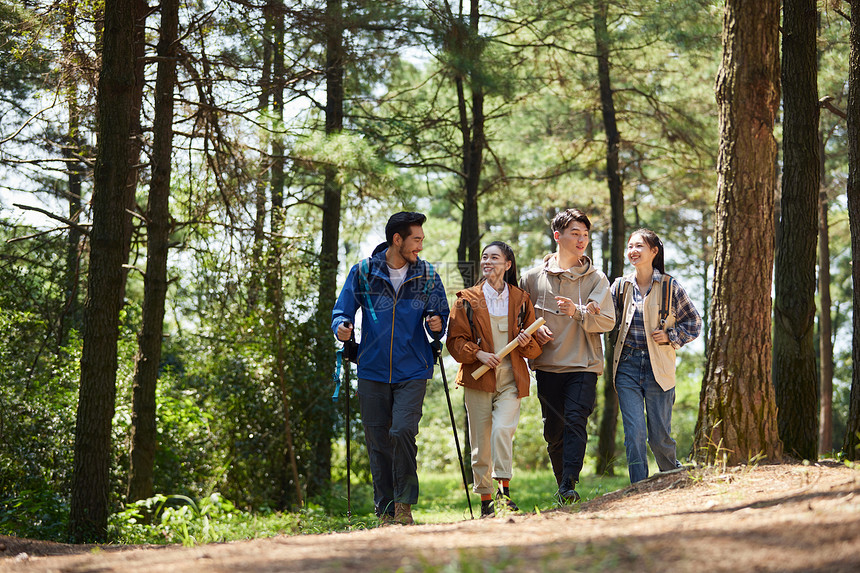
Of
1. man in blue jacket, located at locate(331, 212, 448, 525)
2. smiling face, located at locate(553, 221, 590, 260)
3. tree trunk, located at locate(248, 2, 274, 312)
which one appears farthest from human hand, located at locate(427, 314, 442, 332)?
tree trunk, located at locate(248, 2, 274, 312)

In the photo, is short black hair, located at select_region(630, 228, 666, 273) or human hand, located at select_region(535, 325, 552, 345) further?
short black hair, located at select_region(630, 228, 666, 273)

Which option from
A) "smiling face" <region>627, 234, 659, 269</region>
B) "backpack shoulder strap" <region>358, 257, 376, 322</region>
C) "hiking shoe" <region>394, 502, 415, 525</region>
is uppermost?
"smiling face" <region>627, 234, 659, 269</region>

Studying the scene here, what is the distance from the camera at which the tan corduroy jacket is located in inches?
209

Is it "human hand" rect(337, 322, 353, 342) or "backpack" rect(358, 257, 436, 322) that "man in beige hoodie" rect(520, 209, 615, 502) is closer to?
"backpack" rect(358, 257, 436, 322)

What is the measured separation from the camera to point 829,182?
17094mm

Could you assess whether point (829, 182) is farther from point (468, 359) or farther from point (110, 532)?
point (110, 532)

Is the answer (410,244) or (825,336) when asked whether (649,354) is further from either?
(825,336)

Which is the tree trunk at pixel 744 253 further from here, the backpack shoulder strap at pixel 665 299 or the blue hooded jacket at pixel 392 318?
the blue hooded jacket at pixel 392 318

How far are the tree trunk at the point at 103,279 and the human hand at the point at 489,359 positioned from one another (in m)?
3.00

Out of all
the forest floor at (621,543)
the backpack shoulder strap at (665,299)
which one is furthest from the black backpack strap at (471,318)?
the forest floor at (621,543)

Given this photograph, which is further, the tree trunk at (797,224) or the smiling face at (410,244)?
the tree trunk at (797,224)

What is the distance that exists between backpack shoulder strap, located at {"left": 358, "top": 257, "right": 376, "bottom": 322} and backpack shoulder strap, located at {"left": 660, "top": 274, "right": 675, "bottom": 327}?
81.3 inches

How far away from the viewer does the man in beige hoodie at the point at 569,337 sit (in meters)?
5.38

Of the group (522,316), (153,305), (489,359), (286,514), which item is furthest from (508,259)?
(286,514)
